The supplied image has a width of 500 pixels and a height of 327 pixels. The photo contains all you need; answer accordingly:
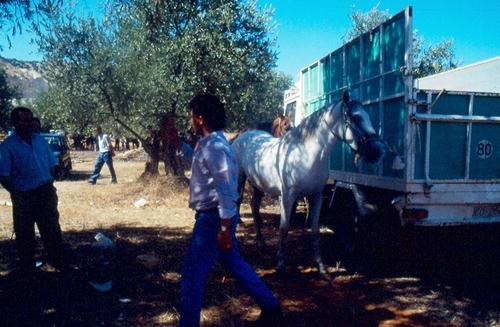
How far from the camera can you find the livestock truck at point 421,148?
13.9ft

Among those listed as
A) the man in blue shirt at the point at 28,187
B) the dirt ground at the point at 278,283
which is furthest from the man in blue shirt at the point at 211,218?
the man in blue shirt at the point at 28,187

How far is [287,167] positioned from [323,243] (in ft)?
7.46

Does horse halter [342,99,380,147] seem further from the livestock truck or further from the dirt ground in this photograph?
the dirt ground

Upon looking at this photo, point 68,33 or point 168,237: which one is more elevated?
point 68,33

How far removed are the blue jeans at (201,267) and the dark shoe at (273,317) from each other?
0.47 ft

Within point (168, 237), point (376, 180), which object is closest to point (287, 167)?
point (376, 180)

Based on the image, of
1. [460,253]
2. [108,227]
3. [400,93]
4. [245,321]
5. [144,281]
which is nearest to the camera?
[245,321]

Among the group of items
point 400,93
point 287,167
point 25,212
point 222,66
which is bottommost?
point 25,212

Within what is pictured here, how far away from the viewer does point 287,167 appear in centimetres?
499

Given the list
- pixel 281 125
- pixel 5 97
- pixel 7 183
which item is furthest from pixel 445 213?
pixel 5 97

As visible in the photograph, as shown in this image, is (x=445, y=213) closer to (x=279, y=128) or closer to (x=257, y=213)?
(x=257, y=213)

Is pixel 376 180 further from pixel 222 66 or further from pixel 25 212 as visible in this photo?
pixel 222 66

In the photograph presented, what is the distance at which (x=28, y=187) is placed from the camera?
4570 millimetres

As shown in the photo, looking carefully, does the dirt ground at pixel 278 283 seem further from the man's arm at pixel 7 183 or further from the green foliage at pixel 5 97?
the green foliage at pixel 5 97
